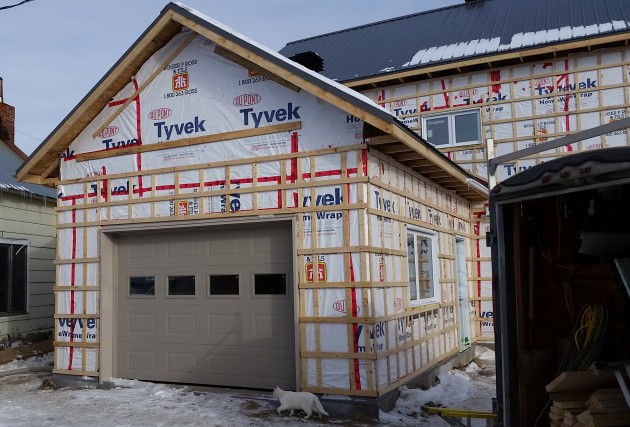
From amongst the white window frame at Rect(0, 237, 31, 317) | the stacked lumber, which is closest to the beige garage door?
the stacked lumber

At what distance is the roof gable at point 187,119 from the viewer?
7.82 m

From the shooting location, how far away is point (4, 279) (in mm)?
13328

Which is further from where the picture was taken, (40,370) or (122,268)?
(40,370)

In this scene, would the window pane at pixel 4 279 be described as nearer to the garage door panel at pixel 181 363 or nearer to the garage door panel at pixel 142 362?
the garage door panel at pixel 142 362

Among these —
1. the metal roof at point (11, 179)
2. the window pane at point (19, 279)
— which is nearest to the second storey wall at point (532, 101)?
the metal roof at point (11, 179)

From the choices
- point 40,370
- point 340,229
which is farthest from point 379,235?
point 40,370

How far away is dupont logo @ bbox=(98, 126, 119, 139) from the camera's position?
32.6 feet

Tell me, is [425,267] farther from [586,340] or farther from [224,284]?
[586,340]

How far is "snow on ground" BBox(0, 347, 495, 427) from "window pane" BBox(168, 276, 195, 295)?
4.84 feet

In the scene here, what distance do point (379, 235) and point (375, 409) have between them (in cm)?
234

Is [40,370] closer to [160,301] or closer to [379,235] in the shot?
[160,301]

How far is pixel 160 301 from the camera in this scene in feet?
31.3

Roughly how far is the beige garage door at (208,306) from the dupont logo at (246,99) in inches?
74.5

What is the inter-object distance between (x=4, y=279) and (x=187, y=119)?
7.11m
